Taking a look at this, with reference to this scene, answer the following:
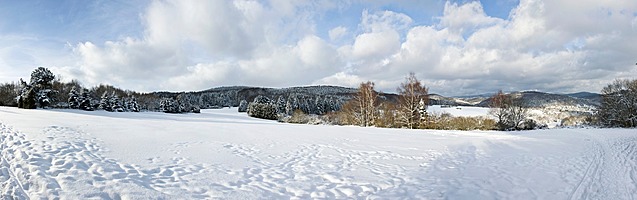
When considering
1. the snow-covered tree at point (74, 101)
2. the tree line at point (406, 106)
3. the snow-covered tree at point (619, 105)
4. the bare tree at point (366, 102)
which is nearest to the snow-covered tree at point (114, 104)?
the tree line at point (406, 106)

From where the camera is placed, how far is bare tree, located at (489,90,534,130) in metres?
38.0

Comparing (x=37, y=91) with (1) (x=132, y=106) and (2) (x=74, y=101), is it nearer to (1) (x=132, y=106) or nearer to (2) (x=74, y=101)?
(2) (x=74, y=101)

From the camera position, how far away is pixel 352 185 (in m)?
7.00

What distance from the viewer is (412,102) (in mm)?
29250

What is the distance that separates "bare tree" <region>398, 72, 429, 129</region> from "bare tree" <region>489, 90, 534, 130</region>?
13692mm

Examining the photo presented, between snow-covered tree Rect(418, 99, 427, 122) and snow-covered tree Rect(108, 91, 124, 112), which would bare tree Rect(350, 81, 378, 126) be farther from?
snow-covered tree Rect(108, 91, 124, 112)


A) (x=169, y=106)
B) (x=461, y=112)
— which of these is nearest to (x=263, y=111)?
(x=169, y=106)

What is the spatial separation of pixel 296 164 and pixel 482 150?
9069mm

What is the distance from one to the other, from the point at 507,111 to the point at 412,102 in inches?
722

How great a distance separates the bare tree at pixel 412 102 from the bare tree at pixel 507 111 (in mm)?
13692

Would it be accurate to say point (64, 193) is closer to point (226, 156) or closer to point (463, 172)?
point (226, 156)

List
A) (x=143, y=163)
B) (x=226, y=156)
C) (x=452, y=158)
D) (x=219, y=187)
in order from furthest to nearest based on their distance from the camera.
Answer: (x=452, y=158)
(x=226, y=156)
(x=143, y=163)
(x=219, y=187)

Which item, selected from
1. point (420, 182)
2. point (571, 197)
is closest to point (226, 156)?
point (420, 182)

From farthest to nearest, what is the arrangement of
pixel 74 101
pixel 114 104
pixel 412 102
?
pixel 114 104 < pixel 74 101 < pixel 412 102
